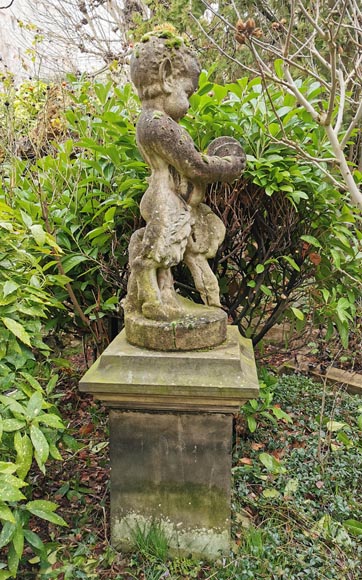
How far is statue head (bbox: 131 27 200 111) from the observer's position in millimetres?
1954

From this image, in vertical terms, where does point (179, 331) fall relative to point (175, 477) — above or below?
above

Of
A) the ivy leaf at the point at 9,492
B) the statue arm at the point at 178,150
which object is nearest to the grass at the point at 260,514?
the ivy leaf at the point at 9,492

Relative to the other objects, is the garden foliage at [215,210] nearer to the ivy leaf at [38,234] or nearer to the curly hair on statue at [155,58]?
the ivy leaf at [38,234]

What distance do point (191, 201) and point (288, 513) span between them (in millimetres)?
1802

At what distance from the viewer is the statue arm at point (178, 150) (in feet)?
6.43

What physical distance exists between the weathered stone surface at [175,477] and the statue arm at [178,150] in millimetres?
1176

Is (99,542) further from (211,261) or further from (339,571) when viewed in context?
(211,261)

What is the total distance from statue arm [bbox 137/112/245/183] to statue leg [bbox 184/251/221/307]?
406 mm

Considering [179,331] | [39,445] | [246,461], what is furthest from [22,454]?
[246,461]

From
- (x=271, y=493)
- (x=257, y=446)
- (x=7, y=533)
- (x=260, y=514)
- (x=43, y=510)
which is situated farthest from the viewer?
(x=257, y=446)

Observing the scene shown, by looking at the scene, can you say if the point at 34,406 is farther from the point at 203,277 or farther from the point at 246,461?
the point at 246,461

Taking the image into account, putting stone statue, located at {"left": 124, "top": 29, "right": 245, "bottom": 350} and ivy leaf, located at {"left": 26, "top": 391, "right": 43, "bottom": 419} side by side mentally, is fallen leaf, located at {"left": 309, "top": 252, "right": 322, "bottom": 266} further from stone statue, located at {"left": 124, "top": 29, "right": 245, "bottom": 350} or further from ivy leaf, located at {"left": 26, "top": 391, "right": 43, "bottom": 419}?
ivy leaf, located at {"left": 26, "top": 391, "right": 43, "bottom": 419}

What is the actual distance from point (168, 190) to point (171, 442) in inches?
48.9

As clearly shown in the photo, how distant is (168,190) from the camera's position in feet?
6.93
